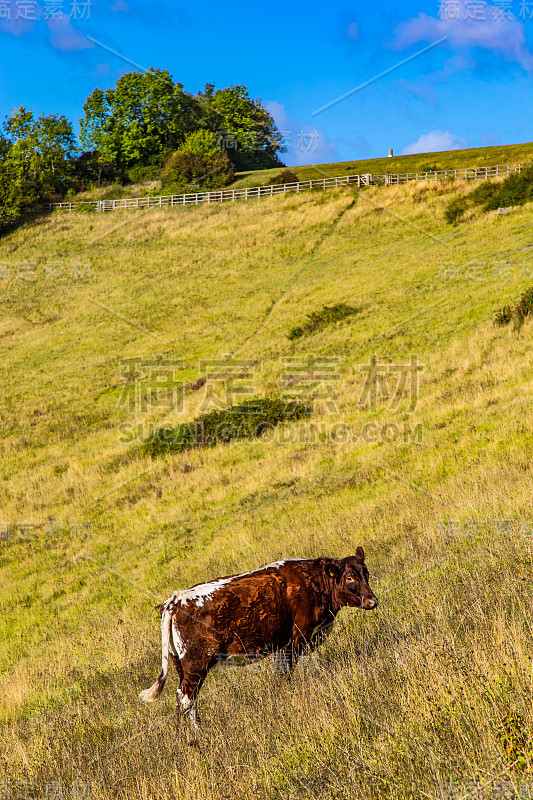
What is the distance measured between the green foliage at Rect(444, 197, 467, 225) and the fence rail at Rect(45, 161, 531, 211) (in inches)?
459

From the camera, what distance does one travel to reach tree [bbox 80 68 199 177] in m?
85.6

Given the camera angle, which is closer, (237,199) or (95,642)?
(95,642)

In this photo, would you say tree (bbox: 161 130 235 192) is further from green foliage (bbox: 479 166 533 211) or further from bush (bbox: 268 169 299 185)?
green foliage (bbox: 479 166 533 211)

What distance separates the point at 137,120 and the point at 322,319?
6748cm

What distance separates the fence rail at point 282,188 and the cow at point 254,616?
200ft

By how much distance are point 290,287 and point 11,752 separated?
40542 millimetres

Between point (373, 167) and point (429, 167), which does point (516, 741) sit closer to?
point (429, 167)

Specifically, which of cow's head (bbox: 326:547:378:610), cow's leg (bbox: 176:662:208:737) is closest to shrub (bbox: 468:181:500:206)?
cow's head (bbox: 326:547:378:610)

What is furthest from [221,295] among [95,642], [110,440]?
[95,642]

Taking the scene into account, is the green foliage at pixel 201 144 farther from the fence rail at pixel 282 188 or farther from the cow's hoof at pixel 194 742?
the cow's hoof at pixel 194 742

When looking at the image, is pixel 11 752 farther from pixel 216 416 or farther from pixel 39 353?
pixel 39 353

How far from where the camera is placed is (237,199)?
228 ft

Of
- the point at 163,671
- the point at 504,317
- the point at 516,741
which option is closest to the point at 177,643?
the point at 163,671

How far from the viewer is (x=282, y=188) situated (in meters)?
68.9
